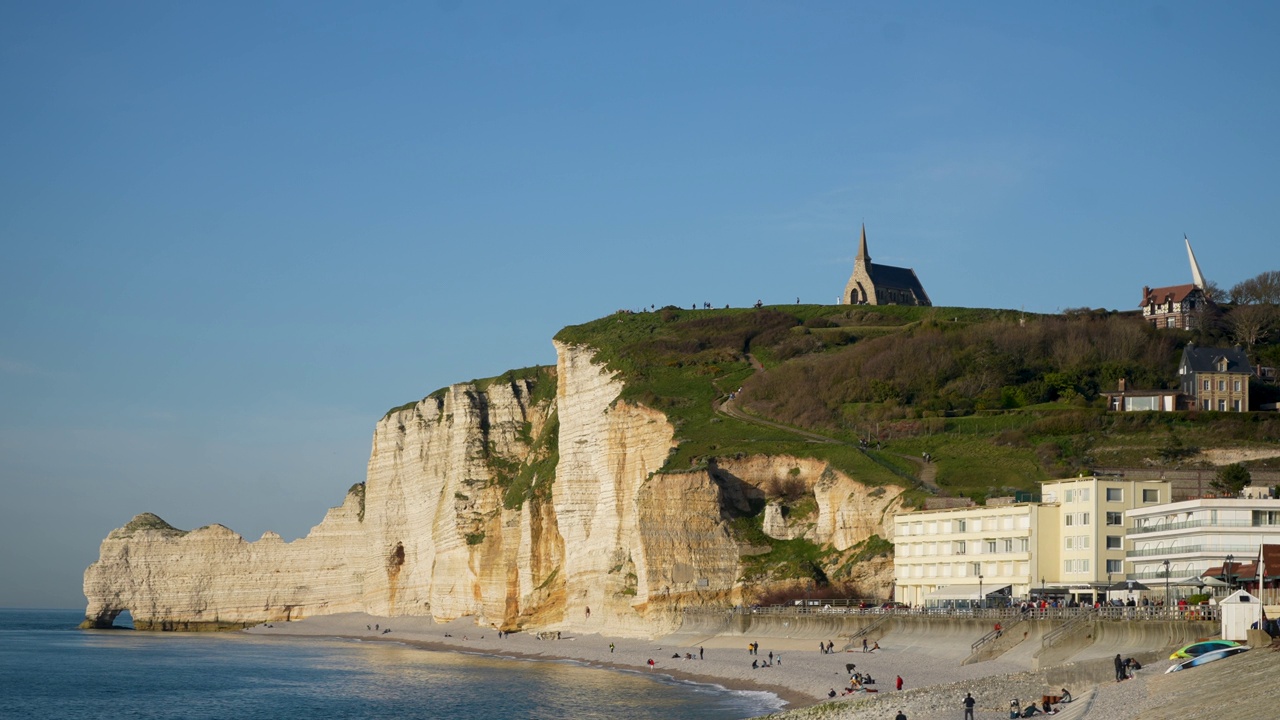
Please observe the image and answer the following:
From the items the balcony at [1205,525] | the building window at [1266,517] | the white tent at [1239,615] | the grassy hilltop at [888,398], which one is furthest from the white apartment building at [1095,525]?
the white tent at [1239,615]

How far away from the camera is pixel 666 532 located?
76.9 m

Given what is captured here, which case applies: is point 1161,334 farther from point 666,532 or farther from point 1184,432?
point 666,532

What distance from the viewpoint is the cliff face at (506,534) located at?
76.8 meters

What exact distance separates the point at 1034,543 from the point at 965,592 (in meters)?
4.43

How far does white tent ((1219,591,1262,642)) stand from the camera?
127 feet

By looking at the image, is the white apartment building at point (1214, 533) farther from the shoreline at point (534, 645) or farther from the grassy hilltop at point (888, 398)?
the shoreline at point (534, 645)

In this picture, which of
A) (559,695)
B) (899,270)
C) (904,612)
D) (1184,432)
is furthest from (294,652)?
(899,270)

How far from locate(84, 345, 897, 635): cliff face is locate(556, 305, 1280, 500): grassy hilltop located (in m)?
3.00

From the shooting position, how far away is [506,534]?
105812 mm

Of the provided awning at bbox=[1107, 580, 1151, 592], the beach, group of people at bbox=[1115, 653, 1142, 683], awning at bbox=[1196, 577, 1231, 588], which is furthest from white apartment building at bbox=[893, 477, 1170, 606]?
group of people at bbox=[1115, 653, 1142, 683]

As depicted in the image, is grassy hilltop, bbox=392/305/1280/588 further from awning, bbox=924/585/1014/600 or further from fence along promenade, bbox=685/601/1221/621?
awning, bbox=924/585/1014/600

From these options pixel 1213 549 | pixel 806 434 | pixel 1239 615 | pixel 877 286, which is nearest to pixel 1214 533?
pixel 1213 549

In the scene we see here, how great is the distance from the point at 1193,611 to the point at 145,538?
11982 centimetres

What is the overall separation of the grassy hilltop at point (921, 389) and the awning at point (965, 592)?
6.71m
